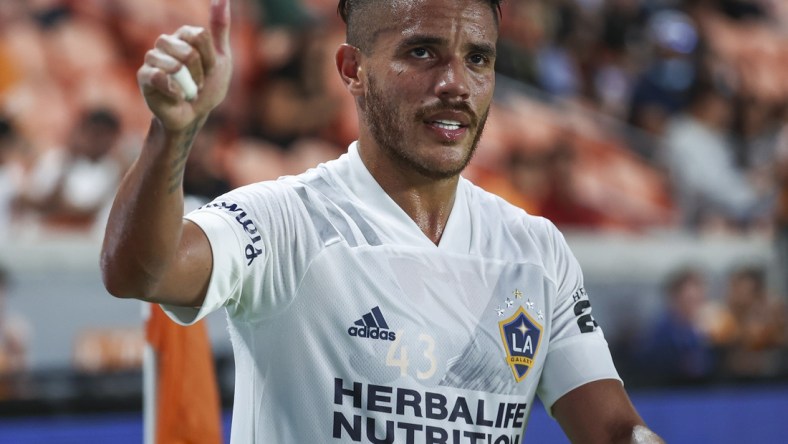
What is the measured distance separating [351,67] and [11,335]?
345 centimetres

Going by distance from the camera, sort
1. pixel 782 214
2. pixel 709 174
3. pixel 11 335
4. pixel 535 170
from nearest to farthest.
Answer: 1. pixel 11 335
2. pixel 535 170
3. pixel 782 214
4. pixel 709 174

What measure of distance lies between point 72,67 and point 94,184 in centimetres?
108

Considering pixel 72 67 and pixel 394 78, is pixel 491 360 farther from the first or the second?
pixel 72 67

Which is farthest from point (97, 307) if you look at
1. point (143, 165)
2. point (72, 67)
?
point (143, 165)

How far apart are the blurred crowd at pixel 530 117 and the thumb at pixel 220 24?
3.09 meters

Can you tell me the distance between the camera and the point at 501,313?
2285mm

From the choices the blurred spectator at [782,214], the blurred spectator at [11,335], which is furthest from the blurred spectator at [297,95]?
the blurred spectator at [782,214]

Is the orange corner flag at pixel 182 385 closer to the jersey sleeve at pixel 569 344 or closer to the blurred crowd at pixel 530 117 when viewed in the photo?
the jersey sleeve at pixel 569 344

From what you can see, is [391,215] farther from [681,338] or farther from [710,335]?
[710,335]

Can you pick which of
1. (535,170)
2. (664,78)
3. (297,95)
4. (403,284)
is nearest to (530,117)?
(535,170)

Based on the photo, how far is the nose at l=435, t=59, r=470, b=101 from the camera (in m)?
2.20

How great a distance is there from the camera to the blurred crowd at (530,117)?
19.3 feet

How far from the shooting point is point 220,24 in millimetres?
1713

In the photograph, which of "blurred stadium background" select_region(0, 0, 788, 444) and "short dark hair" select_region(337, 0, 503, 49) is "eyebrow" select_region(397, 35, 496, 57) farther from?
"blurred stadium background" select_region(0, 0, 788, 444)
